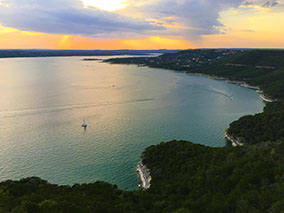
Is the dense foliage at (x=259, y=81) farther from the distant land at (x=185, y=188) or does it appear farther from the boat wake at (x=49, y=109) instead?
the boat wake at (x=49, y=109)

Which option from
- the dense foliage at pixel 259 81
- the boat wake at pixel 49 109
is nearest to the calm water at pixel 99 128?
the boat wake at pixel 49 109

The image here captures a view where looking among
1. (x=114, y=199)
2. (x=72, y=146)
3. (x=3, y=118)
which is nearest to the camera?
(x=114, y=199)

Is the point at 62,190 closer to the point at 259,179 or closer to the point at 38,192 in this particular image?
the point at 38,192

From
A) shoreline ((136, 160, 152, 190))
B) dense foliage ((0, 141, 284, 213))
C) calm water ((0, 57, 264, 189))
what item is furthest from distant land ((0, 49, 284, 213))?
calm water ((0, 57, 264, 189))

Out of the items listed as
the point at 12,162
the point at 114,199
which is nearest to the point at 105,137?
the point at 12,162

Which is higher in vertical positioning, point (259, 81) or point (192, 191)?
point (259, 81)

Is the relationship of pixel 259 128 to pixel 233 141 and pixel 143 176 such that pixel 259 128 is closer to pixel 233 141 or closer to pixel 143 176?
pixel 233 141

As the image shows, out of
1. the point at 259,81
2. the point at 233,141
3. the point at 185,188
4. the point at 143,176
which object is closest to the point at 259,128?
the point at 233,141

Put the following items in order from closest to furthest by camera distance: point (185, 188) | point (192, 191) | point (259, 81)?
point (192, 191) < point (185, 188) < point (259, 81)
